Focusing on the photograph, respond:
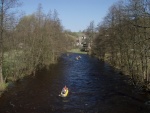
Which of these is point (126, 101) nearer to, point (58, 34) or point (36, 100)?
point (36, 100)

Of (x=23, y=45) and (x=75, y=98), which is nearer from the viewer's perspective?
(x=75, y=98)

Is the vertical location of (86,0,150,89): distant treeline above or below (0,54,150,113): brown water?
above

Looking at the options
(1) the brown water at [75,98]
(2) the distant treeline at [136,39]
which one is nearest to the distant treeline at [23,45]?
(1) the brown water at [75,98]

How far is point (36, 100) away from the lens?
88.7 feet

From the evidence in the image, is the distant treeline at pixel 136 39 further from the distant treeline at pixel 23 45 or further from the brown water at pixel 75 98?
the distant treeline at pixel 23 45

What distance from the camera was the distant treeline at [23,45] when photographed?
99.5 ft

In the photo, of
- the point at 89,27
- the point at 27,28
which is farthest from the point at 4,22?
the point at 89,27

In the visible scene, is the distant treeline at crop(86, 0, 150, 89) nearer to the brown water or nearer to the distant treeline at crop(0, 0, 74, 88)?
the brown water

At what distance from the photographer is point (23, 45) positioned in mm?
41719

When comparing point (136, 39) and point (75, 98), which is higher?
point (136, 39)

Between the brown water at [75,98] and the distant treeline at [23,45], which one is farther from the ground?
the distant treeline at [23,45]

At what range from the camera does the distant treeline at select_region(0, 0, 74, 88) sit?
30.3 metres

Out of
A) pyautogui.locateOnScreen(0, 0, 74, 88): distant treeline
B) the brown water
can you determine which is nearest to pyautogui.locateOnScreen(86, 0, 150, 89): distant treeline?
the brown water

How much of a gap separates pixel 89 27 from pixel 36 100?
95698mm
